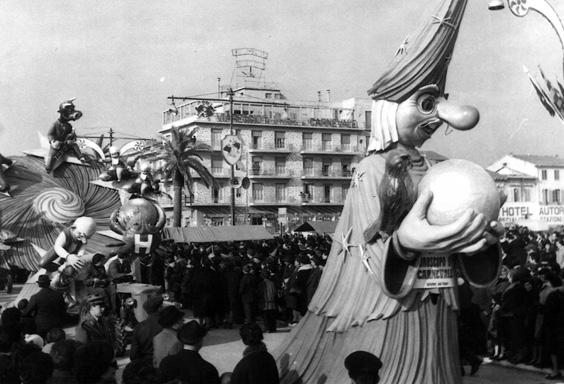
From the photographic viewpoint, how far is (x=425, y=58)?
21.6 ft

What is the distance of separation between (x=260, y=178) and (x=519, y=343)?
51696 millimetres

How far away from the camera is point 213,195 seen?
196 feet

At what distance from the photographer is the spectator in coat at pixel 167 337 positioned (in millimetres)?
6266

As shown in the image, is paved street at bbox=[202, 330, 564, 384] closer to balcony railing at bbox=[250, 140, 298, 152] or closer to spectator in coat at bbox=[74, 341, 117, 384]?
spectator in coat at bbox=[74, 341, 117, 384]

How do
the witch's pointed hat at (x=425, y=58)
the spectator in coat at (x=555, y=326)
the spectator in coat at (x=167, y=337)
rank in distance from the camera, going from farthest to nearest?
1. the spectator in coat at (x=555, y=326)
2. the witch's pointed hat at (x=425, y=58)
3. the spectator in coat at (x=167, y=337)

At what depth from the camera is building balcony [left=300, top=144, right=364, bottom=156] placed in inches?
2496

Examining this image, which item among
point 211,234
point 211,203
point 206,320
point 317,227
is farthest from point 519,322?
point 211,203

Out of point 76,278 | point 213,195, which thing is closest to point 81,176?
point 76,278

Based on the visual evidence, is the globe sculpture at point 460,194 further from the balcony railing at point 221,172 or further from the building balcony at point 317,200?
the building balcony at point 317,200

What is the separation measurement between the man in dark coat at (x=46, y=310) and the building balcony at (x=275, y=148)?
5139 centimetres

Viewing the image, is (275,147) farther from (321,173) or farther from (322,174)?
(322,174)

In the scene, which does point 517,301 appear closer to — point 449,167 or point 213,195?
point 449,167

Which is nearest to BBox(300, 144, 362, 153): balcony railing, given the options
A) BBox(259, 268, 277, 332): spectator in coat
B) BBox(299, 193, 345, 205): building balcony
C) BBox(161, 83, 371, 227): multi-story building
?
BBox(161, 83, 371, 227): multi-story building

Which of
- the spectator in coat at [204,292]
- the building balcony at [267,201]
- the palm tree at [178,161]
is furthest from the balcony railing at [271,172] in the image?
the spectator in coat at [204,292]
